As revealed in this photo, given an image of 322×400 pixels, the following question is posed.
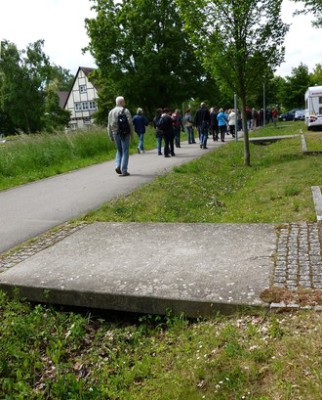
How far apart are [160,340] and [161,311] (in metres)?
0.24

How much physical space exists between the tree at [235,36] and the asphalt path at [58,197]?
3279 mm

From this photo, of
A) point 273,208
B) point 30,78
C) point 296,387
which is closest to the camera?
point 296,387

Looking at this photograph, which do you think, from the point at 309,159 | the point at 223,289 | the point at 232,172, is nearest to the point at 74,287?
the point at 223,289

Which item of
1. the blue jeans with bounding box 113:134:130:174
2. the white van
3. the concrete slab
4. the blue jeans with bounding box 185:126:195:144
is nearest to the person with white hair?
the blue jeans with bounding box 113:134:130:174

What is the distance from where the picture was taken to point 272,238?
15.2 ft

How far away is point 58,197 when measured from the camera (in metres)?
8.58

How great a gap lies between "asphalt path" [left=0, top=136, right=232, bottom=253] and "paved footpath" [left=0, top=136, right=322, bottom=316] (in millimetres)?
92

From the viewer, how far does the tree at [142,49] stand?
39.7m

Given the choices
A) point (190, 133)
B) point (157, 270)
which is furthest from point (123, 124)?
point (190, 133)

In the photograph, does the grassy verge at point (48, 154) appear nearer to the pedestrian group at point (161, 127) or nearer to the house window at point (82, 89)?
the pedestrian group at point (161, 127)

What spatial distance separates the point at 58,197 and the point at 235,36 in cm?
668

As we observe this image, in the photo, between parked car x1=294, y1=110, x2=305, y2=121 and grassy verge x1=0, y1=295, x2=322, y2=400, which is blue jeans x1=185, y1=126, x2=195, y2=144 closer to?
grassy verge x1=0, y1=295, x2=322, y2=400

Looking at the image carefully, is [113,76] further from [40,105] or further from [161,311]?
[161,311]

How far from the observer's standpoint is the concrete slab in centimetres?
346
